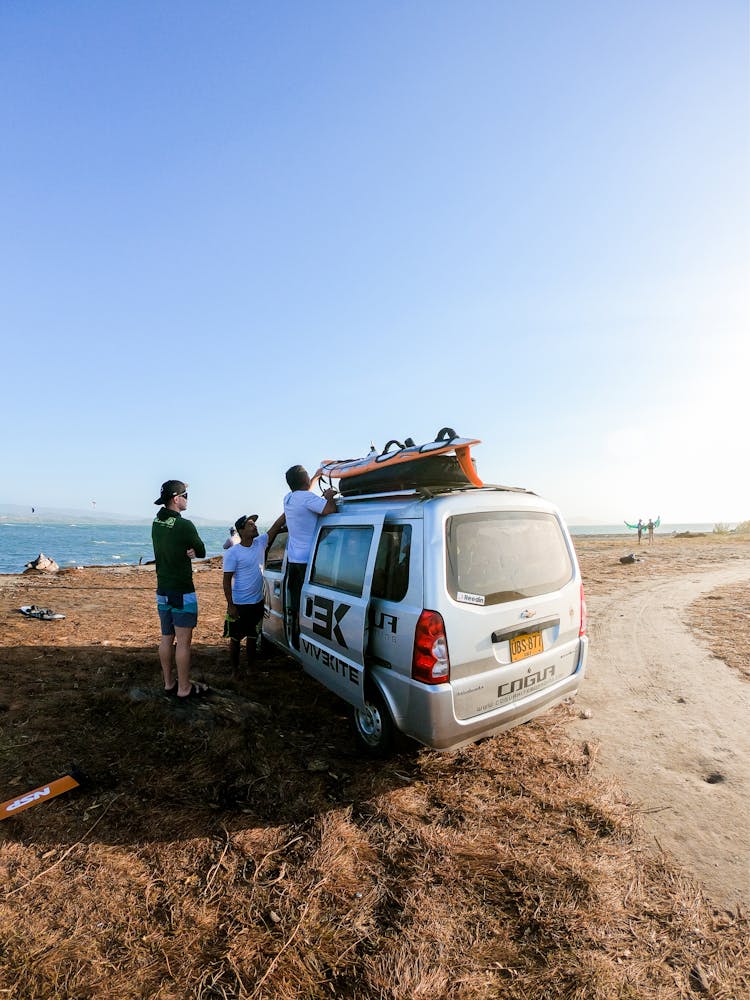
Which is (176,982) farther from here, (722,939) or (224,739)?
(722,939)

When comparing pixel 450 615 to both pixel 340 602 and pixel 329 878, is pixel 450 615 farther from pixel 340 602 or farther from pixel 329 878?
pixel 329 878

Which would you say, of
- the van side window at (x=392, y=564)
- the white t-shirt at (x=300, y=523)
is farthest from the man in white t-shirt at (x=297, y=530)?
Answer: the van side window at (x=392, y=564)

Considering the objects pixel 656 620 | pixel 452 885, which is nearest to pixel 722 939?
pixel 452 885

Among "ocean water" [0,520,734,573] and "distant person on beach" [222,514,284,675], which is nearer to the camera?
"distant person on beach" [222,514,284,675]

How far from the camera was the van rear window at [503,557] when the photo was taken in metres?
3.43

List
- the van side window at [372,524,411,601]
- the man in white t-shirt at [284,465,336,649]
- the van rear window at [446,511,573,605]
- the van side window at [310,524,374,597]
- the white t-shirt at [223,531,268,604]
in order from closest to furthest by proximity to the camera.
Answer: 1. the van rear window at [446,511,573,605]
2. the van side window at [372,524,411,601]
3. the van side window at [310,524,374,597]
4. the man in white t-shirt at [284,465,336,649]
5. the white t-shirt at [223,531,268,604]

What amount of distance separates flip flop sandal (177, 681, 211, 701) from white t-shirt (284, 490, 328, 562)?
1.60m

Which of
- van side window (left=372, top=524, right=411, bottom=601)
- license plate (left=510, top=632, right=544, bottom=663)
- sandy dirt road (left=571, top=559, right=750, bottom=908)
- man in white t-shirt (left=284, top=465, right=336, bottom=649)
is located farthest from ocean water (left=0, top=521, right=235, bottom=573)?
license plate (left=510, top=632, right=544, bottom=663)

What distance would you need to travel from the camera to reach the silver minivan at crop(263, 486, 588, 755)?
10.7 feet

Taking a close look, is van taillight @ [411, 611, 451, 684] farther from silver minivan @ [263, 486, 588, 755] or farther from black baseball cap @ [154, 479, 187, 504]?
black baseball cap @ [154, 479, 187, 504]

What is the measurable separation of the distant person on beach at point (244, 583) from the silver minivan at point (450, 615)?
1619 millimetres

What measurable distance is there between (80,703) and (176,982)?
338 centimetres

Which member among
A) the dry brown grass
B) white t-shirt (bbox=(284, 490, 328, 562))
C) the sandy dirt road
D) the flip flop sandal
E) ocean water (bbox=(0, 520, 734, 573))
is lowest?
ocean water (bbox=(0, 520, 734, 573))

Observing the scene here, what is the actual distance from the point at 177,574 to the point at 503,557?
3.17 m
